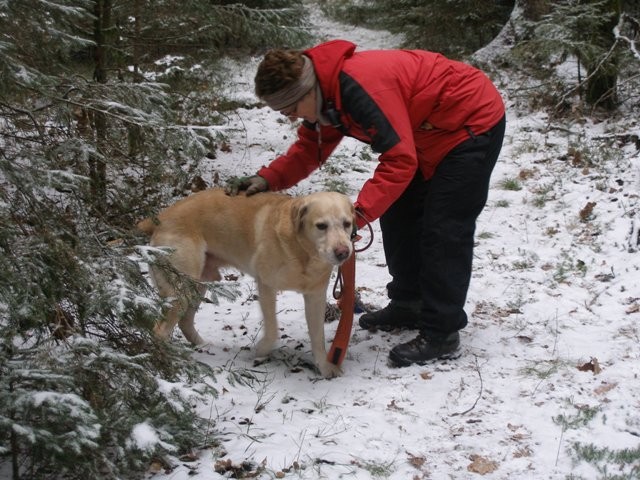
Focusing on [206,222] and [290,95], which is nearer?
[290,95]

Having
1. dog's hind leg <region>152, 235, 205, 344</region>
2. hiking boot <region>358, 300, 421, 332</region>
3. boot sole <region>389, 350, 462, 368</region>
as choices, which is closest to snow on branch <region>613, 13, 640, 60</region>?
hiking boot <region>358, 300, 421, 332</region>

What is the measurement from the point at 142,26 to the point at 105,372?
6713 millimetres

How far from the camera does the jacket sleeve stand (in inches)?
171

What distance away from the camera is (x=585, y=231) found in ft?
20.3

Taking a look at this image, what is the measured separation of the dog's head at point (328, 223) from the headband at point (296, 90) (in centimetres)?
65

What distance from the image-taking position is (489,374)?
396 cm

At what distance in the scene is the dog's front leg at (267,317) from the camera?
438 centimetres

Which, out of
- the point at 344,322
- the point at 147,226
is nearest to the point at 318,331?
the point at 344,322

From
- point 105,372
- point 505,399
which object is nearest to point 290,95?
point 105,372

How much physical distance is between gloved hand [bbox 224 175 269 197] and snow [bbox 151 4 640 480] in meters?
0.83

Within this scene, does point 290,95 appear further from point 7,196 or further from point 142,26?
point 142,26

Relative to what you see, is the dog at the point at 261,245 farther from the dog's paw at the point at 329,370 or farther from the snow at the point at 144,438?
the snow at the point at 144,438

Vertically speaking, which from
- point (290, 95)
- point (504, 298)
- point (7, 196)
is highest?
point (290, 95)

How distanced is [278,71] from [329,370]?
7.00 ft
